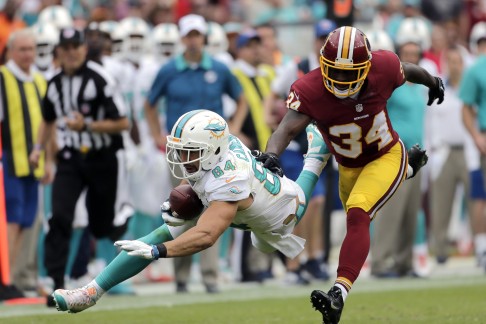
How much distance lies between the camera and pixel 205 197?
809 centimetres

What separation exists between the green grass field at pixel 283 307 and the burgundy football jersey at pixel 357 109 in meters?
1.25

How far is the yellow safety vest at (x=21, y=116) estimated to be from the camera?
1191cm

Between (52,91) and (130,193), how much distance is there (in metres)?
2.79

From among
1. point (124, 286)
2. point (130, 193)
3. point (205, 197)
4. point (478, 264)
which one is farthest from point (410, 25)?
point (205, 197)

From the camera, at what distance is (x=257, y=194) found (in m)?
8.24

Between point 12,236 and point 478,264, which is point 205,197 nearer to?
point 12,236

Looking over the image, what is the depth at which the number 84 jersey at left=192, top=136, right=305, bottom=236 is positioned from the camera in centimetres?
797

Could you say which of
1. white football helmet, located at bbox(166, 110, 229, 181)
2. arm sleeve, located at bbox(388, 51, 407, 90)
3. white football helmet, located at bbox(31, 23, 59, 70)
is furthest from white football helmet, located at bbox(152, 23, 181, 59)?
white football helmet, located at bbox(166, 110, 229, 181)

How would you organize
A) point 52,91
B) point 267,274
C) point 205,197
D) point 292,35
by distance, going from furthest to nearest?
point 292,35, point 267,274, point 52,91, point 205,197

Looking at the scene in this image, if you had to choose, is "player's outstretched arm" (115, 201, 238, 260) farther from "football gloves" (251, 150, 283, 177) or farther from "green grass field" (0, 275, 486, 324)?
"green grass field" (0, 275, 486, 324)

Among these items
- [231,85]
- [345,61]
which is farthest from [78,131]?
[345,61]

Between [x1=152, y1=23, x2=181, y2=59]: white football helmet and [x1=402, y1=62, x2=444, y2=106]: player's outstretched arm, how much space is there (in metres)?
5.59

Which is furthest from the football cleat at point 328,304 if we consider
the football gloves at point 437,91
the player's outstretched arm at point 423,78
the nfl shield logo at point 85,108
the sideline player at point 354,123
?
the nfl shield logo at point 85,108

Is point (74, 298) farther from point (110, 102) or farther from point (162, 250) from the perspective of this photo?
point (110, 102)
